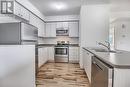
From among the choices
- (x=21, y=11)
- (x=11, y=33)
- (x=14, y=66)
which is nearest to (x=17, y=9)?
(x=21, y=11)

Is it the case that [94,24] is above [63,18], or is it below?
below

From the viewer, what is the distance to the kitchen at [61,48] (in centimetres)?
156

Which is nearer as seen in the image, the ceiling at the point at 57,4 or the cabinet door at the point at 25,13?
the cabinet door at the point at 25,13

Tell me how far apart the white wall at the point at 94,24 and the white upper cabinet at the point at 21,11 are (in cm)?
202

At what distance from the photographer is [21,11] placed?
361cm

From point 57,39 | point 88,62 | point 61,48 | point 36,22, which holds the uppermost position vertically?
point 36,22

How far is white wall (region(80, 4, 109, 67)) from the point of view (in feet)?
15.3

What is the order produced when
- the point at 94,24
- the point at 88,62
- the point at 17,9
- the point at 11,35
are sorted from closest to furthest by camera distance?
the point at 11,35, the point at 88,62, the point at 17,9, the point at 94,24

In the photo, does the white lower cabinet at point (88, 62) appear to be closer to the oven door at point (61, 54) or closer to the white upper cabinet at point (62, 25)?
the oven door at point (61, 54)

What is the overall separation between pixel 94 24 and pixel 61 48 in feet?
6.94

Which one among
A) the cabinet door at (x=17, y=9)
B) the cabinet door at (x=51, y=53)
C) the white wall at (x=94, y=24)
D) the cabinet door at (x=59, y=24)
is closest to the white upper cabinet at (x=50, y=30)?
the cabinet door at (x=59, y=24)

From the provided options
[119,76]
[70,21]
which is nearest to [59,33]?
[70,21]

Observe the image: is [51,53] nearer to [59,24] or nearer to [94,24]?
[59,24]

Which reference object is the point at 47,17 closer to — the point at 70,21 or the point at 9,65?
the point at 70,21
